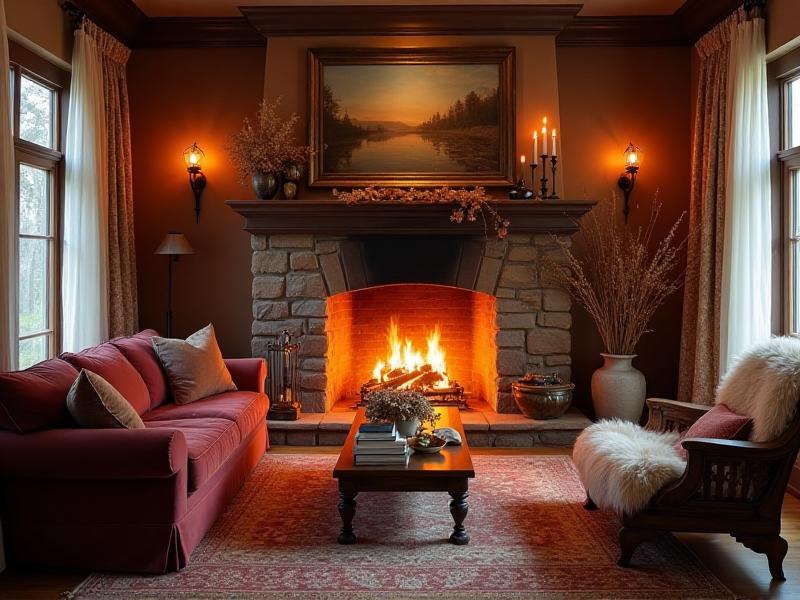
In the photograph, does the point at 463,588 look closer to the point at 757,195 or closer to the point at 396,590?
the point at 396,590

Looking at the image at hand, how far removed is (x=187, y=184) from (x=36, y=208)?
4.55 ft

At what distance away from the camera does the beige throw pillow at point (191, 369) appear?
4469mm

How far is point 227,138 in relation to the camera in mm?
5949

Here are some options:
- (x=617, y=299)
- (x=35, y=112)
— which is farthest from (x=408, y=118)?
(x=35, y=112)

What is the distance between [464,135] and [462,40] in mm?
738

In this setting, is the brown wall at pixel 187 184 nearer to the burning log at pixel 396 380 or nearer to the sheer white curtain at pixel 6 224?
the burning log at pixel 396 380

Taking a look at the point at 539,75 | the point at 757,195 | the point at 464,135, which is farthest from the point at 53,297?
the point at 757,195

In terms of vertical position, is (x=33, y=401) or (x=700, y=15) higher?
(x=700, y=15)

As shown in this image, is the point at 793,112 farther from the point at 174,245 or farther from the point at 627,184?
the point at 174,245

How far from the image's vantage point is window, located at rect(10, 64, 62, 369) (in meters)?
4.62

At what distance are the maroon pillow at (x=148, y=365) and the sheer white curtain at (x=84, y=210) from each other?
0.73 meters

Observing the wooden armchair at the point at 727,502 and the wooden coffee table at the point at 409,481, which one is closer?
the wooden armchair at the point at 727,502

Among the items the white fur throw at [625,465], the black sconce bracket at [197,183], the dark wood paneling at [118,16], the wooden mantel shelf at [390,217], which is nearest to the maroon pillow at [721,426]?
the white fur throw at [625,465]

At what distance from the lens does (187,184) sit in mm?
6008
